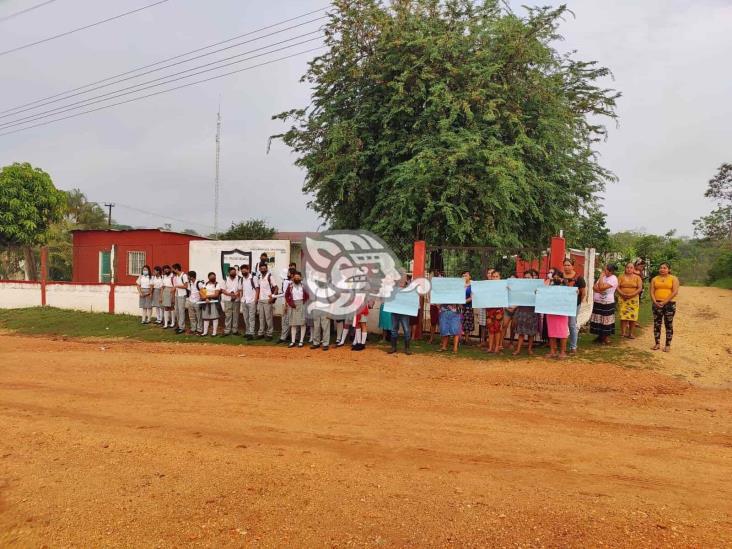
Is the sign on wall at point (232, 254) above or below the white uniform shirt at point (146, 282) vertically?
above

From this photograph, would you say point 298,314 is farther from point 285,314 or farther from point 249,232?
point 249,232

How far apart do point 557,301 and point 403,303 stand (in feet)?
10.1

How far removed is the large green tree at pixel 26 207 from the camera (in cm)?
2384

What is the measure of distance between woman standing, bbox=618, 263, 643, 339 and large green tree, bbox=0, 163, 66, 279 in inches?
934

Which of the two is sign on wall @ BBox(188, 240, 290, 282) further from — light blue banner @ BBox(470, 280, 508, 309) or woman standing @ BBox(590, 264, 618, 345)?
woman standing @ BBox(590, 264, 618, 345)

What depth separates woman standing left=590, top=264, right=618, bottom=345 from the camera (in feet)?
35.1

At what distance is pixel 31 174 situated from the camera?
80.9 ft

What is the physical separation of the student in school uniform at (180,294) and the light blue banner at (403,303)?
5.95 metres

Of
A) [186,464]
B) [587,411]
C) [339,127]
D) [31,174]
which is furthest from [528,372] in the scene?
[31,174]

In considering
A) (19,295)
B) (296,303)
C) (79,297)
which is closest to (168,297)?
(296,303)

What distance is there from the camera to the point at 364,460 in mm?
4965

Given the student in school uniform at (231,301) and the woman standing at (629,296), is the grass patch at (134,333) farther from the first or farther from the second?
the woman standing at (629,296)

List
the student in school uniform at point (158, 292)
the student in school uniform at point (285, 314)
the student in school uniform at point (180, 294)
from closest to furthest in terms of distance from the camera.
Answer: the student in school uniform at point (285, 314) → the student in school uniform at point (180, 294) → the student in school uniform at point (158, 292)

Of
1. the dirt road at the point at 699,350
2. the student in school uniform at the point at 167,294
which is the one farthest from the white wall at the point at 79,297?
the dirt road at the point at 699,350
